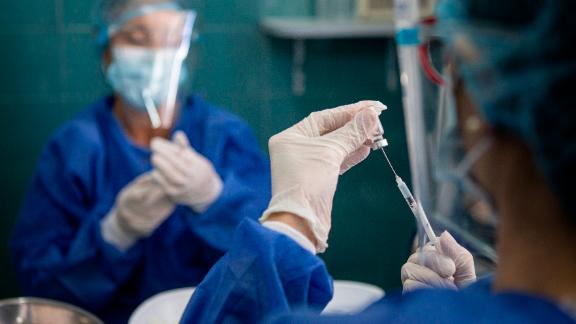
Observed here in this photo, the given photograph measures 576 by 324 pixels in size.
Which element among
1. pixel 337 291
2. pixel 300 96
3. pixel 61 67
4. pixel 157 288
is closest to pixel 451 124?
pixel 337 291

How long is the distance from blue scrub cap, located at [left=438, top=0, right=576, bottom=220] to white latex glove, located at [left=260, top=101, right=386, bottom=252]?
0.97 ft

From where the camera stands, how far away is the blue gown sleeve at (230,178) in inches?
67.4

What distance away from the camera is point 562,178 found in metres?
0.58

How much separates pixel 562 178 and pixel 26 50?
1976 millimetres

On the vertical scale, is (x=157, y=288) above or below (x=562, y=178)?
below

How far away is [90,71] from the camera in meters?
2.33

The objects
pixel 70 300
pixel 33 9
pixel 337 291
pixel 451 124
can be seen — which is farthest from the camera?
pixel 33 9

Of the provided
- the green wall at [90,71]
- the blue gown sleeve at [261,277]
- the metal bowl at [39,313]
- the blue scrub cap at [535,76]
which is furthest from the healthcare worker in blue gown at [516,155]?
the green wall at [90,71]

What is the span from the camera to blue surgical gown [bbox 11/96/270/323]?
1699mm

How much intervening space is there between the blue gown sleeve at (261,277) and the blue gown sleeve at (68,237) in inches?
33.0

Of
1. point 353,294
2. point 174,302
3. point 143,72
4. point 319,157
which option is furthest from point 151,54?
point 319,157

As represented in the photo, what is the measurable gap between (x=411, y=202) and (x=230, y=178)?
3.01 ft

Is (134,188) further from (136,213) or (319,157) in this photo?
(319,157)

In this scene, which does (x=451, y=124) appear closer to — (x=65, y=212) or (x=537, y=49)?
(x=537, y=49)
